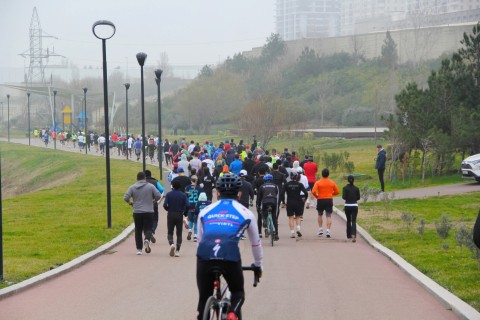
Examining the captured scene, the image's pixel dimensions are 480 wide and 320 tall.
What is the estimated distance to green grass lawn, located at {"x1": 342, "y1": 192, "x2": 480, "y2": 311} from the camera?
41.8ft

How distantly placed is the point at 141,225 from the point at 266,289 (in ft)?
15.9

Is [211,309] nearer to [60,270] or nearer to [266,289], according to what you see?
[266,289]

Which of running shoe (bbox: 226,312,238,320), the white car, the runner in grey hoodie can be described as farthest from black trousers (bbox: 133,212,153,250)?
the white car

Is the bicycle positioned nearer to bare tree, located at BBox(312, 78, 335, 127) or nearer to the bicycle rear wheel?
the bicycle rear wheel

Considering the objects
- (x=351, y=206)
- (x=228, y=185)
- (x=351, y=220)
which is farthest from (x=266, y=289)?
(x=351, y=220)

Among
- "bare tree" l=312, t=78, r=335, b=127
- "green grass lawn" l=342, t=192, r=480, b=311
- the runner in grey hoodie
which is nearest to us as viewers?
"green grass lawn" l=342, t=192, r=480, b=311

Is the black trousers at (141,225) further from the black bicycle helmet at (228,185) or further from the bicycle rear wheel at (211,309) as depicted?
the bicycle rear wheel at (211,309)

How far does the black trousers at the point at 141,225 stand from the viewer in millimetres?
16438

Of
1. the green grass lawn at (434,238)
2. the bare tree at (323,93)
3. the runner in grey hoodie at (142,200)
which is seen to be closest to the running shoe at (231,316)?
the green grass lawn at (434,238)

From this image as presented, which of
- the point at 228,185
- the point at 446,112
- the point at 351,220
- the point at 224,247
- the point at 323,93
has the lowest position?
the point at 351,220

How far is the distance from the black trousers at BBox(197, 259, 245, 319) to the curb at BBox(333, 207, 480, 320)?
351 cm

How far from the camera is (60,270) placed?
13859 mm

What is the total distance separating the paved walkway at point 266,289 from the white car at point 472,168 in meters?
15.8

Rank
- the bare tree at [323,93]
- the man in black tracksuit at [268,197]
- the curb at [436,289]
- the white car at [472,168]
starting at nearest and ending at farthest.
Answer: the curb at [436,289] < the man in black tracksuit at [268,197] < the white car at [472,168] < the bare tree at [323,93]
